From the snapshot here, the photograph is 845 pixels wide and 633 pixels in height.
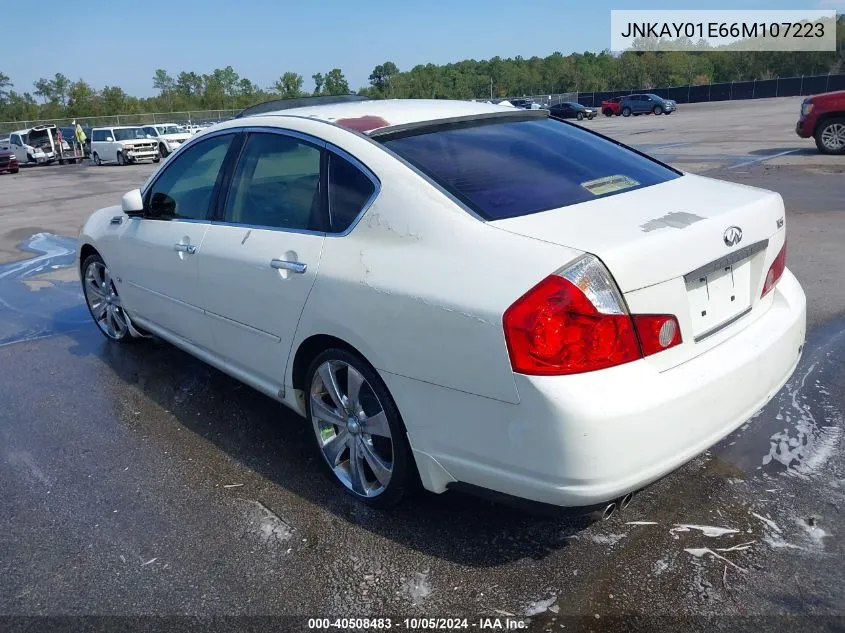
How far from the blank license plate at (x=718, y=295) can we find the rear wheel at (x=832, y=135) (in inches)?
587

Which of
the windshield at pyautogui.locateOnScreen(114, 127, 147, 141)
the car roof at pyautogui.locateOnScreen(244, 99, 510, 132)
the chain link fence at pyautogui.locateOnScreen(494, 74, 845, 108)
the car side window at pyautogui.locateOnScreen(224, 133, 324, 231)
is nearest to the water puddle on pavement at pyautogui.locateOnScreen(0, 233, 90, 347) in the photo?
the car side window at pyautogui.locateOnScreen(224, 133, 324, 231)

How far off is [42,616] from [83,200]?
1632cm

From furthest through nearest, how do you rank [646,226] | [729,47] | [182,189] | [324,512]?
1. [729,47]
2. [182,189]
3. [324,512]
4. [646,226]

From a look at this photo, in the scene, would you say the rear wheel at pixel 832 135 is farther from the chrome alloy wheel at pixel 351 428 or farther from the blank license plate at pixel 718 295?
the chrome alloy wheel at pixel 351 428

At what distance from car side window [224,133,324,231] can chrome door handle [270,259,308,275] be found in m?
0.17

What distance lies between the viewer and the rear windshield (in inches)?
113

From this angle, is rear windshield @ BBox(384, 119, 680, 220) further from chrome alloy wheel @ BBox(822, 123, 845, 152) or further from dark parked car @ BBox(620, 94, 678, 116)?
dark parked car @ BBox(620, 94, 678, 116)

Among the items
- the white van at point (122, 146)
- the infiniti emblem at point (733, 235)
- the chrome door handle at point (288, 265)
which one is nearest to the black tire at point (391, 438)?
the chrome door handle at point (288, 265)

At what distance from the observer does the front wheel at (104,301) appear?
5.39 meters

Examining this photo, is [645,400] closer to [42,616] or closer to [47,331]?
[42,616]

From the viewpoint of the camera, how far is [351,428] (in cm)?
Result: 319

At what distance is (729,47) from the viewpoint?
10275 cm

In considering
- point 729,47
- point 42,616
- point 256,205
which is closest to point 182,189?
point 256,205

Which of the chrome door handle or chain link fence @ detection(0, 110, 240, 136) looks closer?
the chrome door handle
